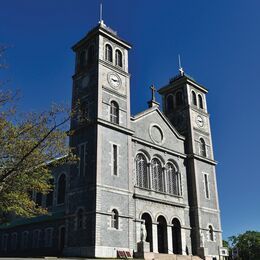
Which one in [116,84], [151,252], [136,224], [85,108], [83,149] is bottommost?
[151,252]

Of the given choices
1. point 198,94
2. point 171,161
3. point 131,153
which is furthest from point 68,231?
point 198,94

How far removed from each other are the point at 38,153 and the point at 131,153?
54.7 ft

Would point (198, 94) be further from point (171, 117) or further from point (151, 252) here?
point (151, 252)

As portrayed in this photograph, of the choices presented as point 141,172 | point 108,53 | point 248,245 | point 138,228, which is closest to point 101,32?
point 108,53

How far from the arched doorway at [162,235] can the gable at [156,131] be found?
784cm

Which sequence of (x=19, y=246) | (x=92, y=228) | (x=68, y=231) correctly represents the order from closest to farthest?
(x=92, y=228), (x=68, y=231), (x=19, y=246)

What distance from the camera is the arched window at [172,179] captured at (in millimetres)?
37969

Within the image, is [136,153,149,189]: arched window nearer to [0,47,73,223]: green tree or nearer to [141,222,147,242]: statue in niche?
[141,222,147,242]: statue in niche

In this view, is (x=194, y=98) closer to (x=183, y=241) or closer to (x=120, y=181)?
(x=183, y=241)

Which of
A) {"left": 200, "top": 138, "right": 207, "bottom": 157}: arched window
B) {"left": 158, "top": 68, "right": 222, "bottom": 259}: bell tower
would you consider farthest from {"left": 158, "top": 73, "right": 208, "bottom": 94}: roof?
{"left": 200, "top": 138, "right": 207, "bottom": 157}: arched window

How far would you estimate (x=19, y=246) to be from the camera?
38844 millimetres

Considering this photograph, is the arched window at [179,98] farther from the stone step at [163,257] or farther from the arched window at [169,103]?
the stone step at [163,257]

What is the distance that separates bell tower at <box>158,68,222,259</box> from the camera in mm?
38438

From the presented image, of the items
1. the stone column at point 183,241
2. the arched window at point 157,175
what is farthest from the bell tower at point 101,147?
the stone column at point 183,241
